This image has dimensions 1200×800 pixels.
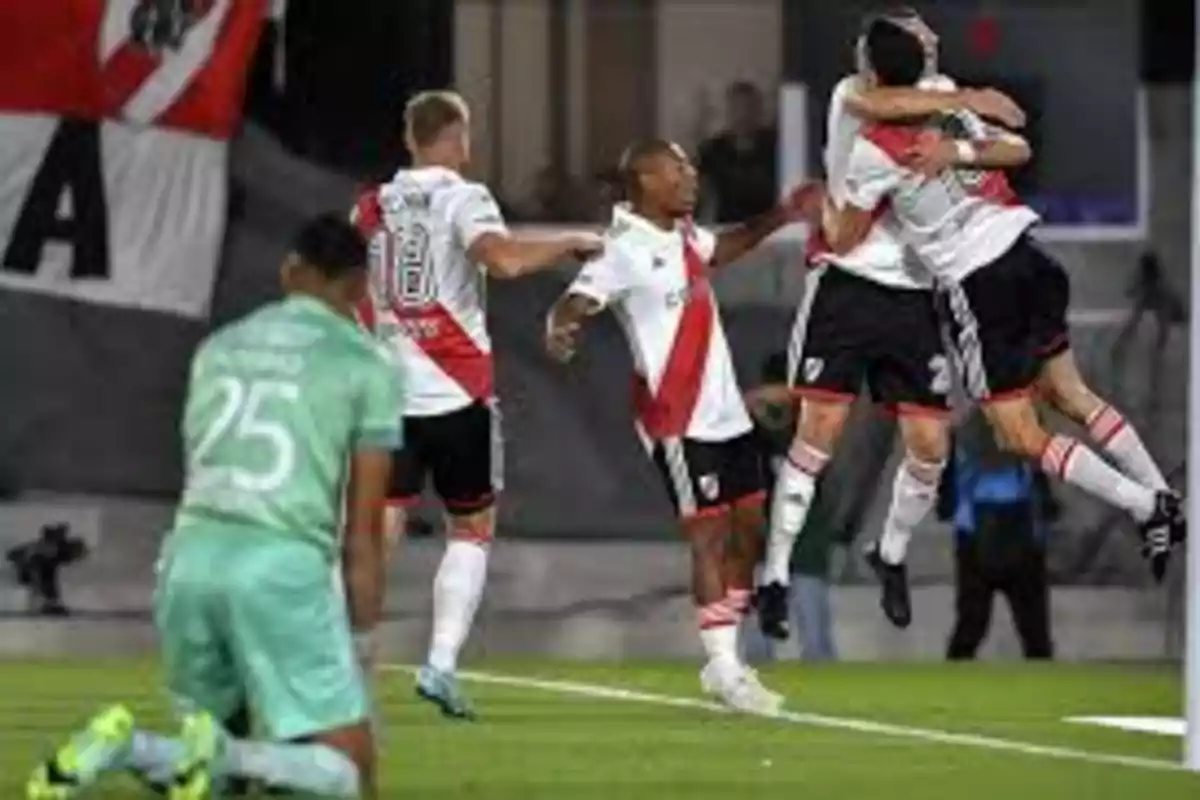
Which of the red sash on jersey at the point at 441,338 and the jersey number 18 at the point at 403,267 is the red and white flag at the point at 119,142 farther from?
the jersey number 18 at the point at 403,267

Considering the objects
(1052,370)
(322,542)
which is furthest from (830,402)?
(322,542)

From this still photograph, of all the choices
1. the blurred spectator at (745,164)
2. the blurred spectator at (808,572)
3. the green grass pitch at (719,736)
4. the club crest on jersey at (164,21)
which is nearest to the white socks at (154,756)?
the green grass pitch at (719,736)

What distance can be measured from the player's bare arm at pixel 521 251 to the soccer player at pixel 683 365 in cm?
21

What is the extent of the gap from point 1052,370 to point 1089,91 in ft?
19.9

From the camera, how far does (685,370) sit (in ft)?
57.9

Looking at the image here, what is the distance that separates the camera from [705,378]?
57.9ft

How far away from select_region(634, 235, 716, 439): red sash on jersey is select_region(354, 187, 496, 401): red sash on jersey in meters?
0.60

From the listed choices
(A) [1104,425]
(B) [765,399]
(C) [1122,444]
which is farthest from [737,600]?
(B) [765,399]

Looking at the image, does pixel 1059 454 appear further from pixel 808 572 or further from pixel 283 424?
pixel 283 424

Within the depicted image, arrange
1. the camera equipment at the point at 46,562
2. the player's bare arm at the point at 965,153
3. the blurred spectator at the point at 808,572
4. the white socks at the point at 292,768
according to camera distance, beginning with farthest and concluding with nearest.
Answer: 1. the camera equipment at the point at 46,562
2. the blurred spectator at the point at 808,572
3. the player's bare arm at the point at 965,153
4. the white socks at the point at 292,768

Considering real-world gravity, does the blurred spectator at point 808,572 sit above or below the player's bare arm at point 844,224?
below

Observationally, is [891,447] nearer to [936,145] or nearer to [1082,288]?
[1082,288]

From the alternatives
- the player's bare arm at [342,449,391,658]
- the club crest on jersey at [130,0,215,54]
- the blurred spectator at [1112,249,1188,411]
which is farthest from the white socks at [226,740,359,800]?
the blurred spectator at [1112,249,1188,411]

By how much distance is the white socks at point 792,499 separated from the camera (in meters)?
19.1
